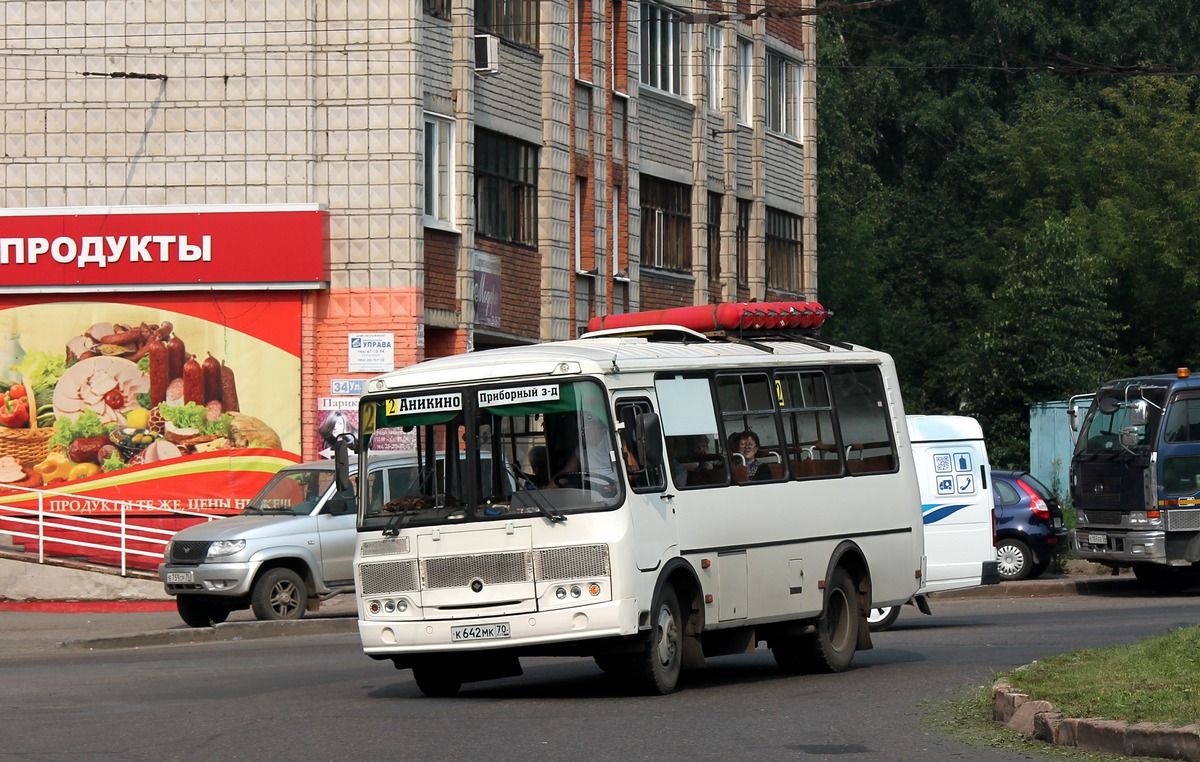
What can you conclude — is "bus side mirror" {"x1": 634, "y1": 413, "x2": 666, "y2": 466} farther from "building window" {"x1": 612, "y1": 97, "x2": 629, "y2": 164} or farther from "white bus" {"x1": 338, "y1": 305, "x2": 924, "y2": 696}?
"building window" {"x1": 612, "y1": 97, "x2": 629, "y2": 164}

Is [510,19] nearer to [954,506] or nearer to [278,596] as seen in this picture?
[278,596]

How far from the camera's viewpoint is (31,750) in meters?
11.2

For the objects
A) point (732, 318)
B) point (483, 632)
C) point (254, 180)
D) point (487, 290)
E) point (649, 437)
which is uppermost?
point (254, 180)

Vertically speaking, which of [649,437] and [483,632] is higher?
[649,437]

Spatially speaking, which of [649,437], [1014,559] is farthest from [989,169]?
[649,437]

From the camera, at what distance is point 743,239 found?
139 ft

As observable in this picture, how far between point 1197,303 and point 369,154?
29.5 metres

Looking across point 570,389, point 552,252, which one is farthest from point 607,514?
point 552,252

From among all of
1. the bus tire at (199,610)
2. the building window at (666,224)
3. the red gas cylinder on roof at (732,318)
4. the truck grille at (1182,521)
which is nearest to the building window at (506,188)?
the building window at (666,224)

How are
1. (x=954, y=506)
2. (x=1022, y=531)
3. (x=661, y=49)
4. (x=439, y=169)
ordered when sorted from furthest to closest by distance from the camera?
(x=661, y=49) → (x=439, y=169) → (x=1022, y=531) → (x=954, y=506)

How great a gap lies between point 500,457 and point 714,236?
2746cm

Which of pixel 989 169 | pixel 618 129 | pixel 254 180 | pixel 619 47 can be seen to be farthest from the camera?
pixel 989 169

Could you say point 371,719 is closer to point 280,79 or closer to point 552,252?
point 280,79

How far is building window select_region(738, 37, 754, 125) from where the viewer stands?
42250mm
